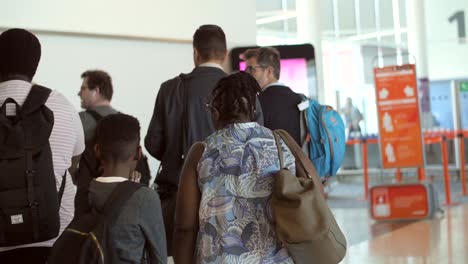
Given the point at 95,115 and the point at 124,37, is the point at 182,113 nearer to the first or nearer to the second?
the point at 95,115

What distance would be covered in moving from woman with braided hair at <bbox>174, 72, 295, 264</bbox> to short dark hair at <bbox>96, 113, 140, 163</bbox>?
0.25 meters

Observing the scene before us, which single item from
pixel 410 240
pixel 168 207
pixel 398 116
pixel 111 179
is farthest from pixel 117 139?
pixel 398 116

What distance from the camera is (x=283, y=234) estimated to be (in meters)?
2.47

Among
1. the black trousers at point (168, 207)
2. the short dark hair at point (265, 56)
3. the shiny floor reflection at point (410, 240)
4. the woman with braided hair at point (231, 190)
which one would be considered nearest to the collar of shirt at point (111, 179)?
the woman with braided hair at point (231, 190)

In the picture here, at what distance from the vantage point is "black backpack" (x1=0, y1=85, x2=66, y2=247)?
2582 mm

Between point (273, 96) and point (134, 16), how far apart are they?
272 cm

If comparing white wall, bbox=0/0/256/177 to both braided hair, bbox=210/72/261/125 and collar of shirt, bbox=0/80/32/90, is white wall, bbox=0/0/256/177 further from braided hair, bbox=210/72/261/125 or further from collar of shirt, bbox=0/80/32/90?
braided hair, bbox=210/72/261/125

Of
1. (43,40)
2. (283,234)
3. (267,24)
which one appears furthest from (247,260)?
(267,24)

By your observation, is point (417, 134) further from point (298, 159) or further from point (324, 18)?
point (324, 18)

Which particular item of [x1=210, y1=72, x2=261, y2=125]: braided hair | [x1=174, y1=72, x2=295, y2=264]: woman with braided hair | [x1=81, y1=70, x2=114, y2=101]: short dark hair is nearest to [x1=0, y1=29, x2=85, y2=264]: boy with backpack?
[x1=174, y1=72, x2=295, y2=264]: woman with braided hair

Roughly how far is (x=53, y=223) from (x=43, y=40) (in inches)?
143

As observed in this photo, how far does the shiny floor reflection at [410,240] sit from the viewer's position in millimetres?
6622

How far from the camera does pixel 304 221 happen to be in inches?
96.0

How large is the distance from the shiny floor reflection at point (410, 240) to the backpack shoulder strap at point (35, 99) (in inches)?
168
